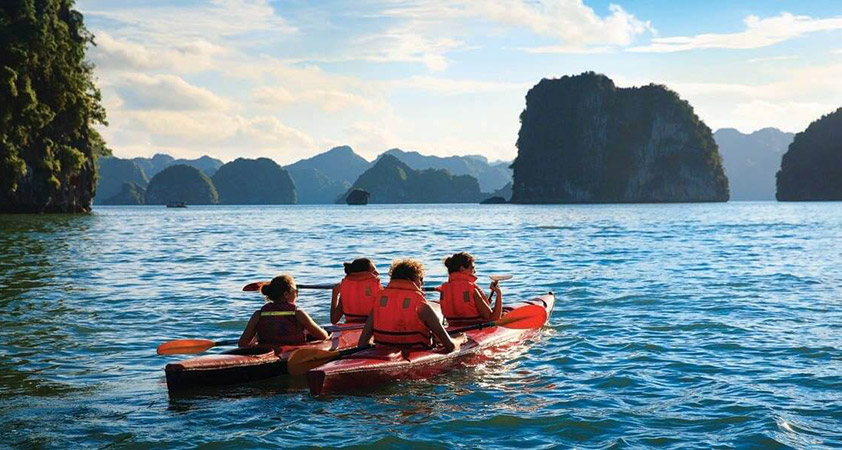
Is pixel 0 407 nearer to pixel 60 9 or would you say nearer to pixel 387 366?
pixel 387 366

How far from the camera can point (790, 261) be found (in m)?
28.4

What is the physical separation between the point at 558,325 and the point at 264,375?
6972mm

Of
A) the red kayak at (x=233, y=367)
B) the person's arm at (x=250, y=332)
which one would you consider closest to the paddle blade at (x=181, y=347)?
the red kayak at (x=233, y=367)

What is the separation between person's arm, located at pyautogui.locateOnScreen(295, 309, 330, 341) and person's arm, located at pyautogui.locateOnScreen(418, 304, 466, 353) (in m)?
1.48

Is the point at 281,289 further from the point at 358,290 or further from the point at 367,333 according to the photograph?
the point at 358,290

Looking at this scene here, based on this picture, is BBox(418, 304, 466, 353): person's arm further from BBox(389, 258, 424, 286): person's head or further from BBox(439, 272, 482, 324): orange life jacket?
BBox(439, 272, 482, 324): orange life jacket

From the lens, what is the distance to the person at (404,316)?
10.0 m

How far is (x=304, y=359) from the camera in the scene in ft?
31.8

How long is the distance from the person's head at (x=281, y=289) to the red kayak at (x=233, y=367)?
0.73m

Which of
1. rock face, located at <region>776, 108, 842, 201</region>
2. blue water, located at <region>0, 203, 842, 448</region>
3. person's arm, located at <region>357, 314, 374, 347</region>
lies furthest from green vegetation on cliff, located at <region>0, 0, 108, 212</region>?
rock face, located at <region>776, 108, 842, 201</region>

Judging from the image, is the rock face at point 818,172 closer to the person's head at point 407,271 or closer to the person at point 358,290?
the person at point 358,290

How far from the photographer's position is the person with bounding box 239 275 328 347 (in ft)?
33.9

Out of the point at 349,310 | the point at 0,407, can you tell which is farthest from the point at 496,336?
the point at 0,407

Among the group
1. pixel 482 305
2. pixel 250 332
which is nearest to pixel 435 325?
pixel 482 305
